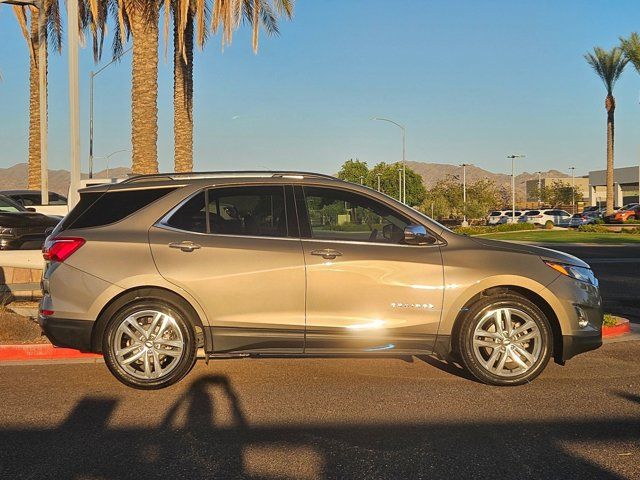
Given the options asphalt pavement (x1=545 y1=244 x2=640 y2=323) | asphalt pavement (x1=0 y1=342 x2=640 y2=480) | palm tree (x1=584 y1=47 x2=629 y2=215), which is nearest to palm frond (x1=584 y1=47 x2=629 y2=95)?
palm tree (x1=584 y1=47 x2=629 y2=215)

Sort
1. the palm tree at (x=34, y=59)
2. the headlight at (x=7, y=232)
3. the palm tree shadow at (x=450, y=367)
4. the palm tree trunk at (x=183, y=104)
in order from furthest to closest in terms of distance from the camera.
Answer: the palm tree at (x=34, y=59)
the palm tree trunk at (x=183, y=104)
the headlight at (x=7, y=232)
the palm tree shadow at (x=450, y=367)

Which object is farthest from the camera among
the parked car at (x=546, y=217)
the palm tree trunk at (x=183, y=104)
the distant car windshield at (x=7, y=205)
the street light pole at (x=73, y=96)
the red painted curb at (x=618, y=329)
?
→ the parked car at (x=546, y=217)

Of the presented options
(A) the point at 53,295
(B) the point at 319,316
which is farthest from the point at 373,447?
(A) the point at 53,295

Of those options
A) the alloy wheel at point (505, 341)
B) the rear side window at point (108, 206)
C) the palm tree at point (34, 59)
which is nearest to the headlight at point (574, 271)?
the alloy wheel at point (505, 341)

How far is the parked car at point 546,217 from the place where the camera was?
53.4 m

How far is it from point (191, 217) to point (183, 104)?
1370 cm

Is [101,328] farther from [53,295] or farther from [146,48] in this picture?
[146,48]

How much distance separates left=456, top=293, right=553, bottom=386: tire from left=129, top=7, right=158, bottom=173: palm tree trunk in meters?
12.9

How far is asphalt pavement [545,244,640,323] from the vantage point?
36.0 feet

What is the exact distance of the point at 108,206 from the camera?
240 inches

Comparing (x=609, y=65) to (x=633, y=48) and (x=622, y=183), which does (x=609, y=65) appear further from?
(x=622, y=183)

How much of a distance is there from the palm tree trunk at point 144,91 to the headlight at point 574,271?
13.0 metres

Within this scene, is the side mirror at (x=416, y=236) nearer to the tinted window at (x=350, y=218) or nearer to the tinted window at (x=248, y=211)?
the tinted window at (x=350, y=218)

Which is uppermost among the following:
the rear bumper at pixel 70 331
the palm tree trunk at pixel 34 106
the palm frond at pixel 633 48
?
the palm frond at pixel 633 48
